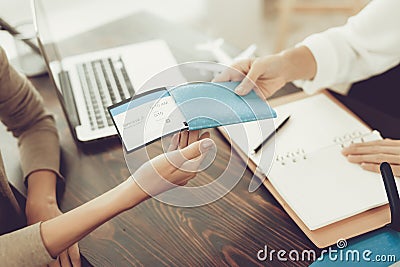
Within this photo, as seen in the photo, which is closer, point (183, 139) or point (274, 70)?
point (183, 139)

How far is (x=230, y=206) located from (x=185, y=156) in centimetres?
15

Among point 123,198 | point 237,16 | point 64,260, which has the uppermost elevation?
point 123,198

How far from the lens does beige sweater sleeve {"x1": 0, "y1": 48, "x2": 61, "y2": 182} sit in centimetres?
76

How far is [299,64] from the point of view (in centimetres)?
84

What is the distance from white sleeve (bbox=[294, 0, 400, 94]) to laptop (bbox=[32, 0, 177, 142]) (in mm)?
319

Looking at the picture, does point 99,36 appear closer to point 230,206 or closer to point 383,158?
point 230,206

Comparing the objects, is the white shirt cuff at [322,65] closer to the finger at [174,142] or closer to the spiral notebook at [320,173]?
the spiral notebook at [320,173]

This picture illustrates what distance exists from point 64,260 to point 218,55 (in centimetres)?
57

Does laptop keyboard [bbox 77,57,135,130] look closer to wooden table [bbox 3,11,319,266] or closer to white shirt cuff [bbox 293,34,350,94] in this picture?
wooden table [bbox 3,11,319,266]

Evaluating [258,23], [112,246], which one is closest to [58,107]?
[112,246]

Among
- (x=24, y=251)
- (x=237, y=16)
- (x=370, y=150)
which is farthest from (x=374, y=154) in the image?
(x=237, y=16)

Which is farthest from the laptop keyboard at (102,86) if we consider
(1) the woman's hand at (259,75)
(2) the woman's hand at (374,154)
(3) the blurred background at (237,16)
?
(3) the blurred background at (237,16)

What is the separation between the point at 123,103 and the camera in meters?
0.63

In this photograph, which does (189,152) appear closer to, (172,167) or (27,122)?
(172,167)
